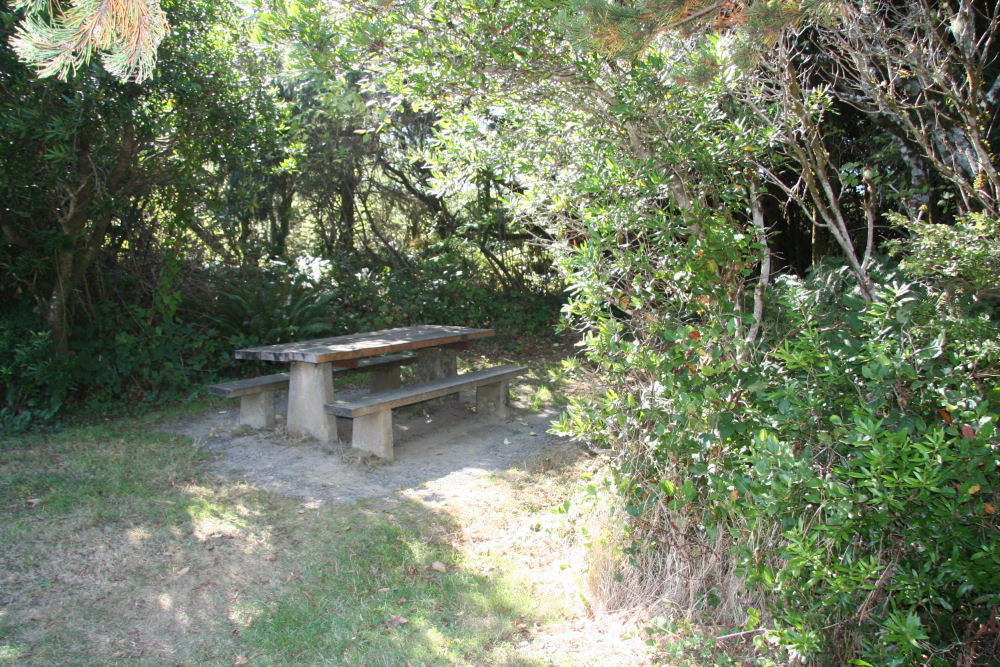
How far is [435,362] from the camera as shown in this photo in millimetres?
7203

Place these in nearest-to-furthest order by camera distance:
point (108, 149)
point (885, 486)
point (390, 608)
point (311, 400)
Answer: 1. point (885, 486)
2. point (390, 608)
3. point (311, 400)
4. point (108, 149)

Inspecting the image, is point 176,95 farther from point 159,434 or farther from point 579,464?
point 579,464

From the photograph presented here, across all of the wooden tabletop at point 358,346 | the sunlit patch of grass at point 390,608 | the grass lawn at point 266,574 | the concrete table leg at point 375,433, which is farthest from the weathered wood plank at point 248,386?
the sunlit patch of grass at point 390,608

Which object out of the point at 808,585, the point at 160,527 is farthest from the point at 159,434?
the point at 808,585

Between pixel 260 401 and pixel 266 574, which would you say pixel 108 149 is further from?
pixel 266 574

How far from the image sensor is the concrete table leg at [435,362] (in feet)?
23.5

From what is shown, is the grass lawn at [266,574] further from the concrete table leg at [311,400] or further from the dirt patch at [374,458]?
the concrete table leg at [311,400]

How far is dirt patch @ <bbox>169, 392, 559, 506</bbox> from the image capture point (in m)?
4.80

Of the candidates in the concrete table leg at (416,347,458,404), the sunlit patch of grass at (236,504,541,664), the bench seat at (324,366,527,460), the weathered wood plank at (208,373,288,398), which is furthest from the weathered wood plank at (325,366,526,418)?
the sunlit patch of grass at (236,504,541,664)

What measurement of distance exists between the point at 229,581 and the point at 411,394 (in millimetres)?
2363

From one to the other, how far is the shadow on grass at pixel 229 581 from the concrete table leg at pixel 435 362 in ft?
9.20

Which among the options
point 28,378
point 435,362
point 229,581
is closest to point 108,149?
Answer: point 28,378

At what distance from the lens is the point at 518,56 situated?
3.96 meters

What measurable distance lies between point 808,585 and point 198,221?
29.8 ft
